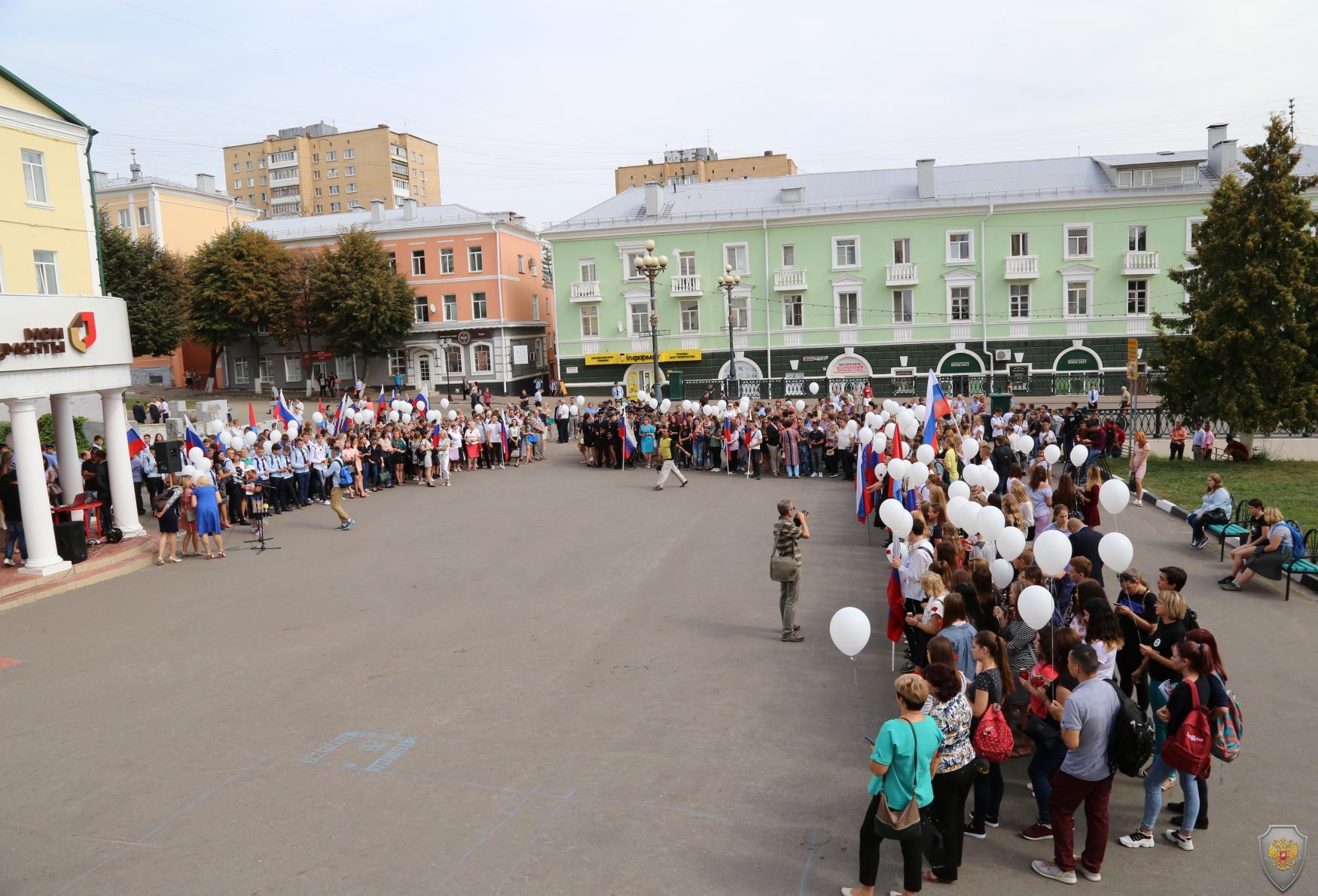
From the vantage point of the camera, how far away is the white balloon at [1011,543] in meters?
8.84

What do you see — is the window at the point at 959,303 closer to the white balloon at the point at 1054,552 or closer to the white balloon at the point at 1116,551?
the white balloon at the point at 1116,551

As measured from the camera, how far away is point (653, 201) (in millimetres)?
47938

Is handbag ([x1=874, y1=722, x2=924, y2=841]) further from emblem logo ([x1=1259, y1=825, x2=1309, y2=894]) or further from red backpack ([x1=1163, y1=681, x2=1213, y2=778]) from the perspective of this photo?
emblem logo ([x1=1259, y1=825, x2=1309, y2=894])

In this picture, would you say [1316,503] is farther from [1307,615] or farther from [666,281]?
[666,281]

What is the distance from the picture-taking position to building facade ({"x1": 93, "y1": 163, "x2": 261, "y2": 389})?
54031mm

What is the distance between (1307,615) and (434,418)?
20.2 meters

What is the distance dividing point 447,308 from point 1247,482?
1640 inches

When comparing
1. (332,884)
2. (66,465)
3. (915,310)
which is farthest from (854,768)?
(915,310)

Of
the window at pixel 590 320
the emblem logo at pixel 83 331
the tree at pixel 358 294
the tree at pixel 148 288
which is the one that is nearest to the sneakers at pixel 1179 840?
the emblem logo at pixel 83 331

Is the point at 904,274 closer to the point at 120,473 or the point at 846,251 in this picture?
the point at 846,251

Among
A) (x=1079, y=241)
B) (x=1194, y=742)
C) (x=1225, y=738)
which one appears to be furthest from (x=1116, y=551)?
(x=1079, y=241)

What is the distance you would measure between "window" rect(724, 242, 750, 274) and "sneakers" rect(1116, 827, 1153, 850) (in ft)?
138

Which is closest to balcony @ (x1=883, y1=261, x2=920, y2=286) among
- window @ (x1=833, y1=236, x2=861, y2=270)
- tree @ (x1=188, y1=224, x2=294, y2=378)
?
window @ (x1=833, y1=236, x2=861, y2=270)

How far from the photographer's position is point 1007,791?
7.02 meters
